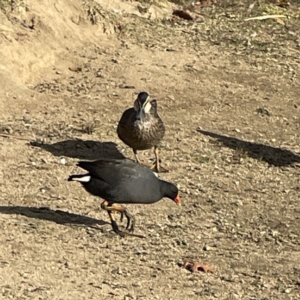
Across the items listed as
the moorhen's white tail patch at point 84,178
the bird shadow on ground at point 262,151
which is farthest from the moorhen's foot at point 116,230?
the bird shadow on ground at point 262,151

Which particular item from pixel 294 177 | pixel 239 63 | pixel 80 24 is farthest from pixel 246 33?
pixel 294 177

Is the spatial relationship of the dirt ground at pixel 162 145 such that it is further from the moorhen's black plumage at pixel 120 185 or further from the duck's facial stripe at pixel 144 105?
the duck's facial stripe at pixel 144 105

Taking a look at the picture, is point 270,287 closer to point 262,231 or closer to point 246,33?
point 262,231

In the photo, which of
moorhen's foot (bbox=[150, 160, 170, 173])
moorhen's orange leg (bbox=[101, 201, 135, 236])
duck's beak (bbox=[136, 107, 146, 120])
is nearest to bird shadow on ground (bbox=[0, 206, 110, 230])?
moorhen's orange leg (bbox=[101, 201, 135, 236])

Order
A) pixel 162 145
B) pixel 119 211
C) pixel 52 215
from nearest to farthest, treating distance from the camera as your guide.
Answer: pixel 119 211
pixel 52 215
pixel 162 145

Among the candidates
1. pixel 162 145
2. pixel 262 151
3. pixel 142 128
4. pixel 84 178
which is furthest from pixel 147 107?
pixel 84 178

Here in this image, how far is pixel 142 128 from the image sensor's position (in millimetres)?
9000

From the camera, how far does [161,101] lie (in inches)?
437

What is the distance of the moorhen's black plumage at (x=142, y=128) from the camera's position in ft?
29.5

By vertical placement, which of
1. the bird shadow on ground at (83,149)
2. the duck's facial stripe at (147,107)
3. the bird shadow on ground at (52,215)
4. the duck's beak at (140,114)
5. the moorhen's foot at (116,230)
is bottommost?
the bird shadow on ground at (83,149)

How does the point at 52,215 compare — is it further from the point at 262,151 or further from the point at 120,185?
the point at 262,151

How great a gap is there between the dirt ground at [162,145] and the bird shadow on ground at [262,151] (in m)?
0.03

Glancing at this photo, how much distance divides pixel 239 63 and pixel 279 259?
234 inches

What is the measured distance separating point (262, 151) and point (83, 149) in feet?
6.30
